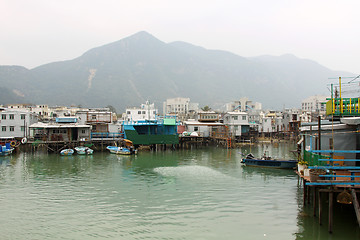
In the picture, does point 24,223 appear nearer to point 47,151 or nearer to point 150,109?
point 47,151

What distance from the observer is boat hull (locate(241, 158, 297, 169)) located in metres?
32.8

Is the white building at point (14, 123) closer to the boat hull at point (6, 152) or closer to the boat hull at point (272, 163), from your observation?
the boat hull at point (6, 152)

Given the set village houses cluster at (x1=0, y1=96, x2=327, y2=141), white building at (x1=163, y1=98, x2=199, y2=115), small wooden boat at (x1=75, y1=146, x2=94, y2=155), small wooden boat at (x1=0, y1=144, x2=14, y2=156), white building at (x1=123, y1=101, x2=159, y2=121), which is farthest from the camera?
white building at (x1=163, y1=98, x2=199, y2=115)

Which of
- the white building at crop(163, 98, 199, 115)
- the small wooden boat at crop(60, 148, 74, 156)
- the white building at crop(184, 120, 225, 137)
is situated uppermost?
the white building at crop(163, 98, 199, 115)

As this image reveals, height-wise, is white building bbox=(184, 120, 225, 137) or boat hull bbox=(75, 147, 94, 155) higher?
white building bbox=(184, 120, 225, 137)

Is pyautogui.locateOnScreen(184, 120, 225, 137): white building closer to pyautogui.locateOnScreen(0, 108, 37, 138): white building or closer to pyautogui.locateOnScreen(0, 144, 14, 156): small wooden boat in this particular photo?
pyautogui.locateOnScreen(0, 108, 37, 138): white building

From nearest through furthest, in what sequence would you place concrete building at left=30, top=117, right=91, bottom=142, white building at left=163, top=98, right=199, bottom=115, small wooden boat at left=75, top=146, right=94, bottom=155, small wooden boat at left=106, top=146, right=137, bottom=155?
small wooden boat at left=106, top=146, right=137, bottom=155 → small wooden boat at left=75, top=146, right=94, bottom=155 → concrete building at left=30, top=117, right=91, bottom=142 → white building at left=163, top=98, right=199, bottom=115

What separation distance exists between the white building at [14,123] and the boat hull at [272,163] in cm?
4153

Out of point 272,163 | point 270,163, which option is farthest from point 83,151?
point 272,163

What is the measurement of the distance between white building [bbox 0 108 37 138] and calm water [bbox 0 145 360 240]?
73.8 feet

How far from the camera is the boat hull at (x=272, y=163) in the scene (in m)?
32.8

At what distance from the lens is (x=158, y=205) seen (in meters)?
19.8

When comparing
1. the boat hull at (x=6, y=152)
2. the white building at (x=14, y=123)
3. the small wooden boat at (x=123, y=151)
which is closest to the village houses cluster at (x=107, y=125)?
the white building at (x=14, y=123)

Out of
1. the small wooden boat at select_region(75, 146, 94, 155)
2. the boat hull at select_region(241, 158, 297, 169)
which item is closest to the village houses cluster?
the small wooden boat at select_region(75, 146, 94, 155)
